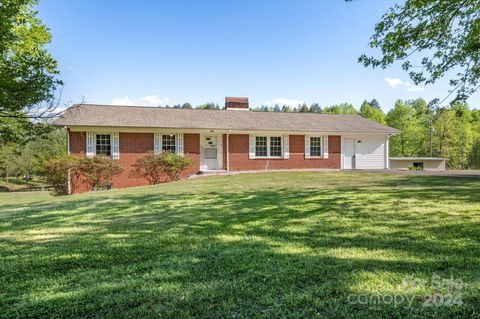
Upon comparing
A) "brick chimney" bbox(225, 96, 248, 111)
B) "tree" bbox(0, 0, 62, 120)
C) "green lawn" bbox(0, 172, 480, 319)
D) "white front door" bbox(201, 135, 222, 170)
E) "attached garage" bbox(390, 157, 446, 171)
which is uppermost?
"brick chimney" bbox(225, 96, 248, 111)

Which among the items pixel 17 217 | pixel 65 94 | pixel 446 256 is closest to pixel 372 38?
pixel 446 256

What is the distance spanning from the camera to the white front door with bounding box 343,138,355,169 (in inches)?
821

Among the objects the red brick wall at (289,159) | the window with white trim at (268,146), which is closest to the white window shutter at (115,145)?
the red brick wall at (289,159)

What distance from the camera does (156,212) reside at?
654 cm

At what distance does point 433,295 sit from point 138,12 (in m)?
16.7

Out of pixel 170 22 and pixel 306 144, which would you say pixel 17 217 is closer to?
pixel 170 22

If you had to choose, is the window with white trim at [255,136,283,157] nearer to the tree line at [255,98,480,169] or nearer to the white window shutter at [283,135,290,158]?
the white window shutter at [283,135,290,158]

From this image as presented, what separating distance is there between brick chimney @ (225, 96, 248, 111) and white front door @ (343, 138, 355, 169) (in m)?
7.82

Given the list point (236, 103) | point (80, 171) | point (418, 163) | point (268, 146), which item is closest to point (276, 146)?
point (268, 146)

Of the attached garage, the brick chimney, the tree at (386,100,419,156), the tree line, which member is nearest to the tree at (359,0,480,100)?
the brick chimney

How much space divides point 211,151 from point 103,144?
5.95 metres

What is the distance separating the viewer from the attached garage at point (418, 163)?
27203 millimetres

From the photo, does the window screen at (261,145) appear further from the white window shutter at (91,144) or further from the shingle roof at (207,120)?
the white window shutter at (91,144)

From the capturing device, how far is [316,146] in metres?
20.4
